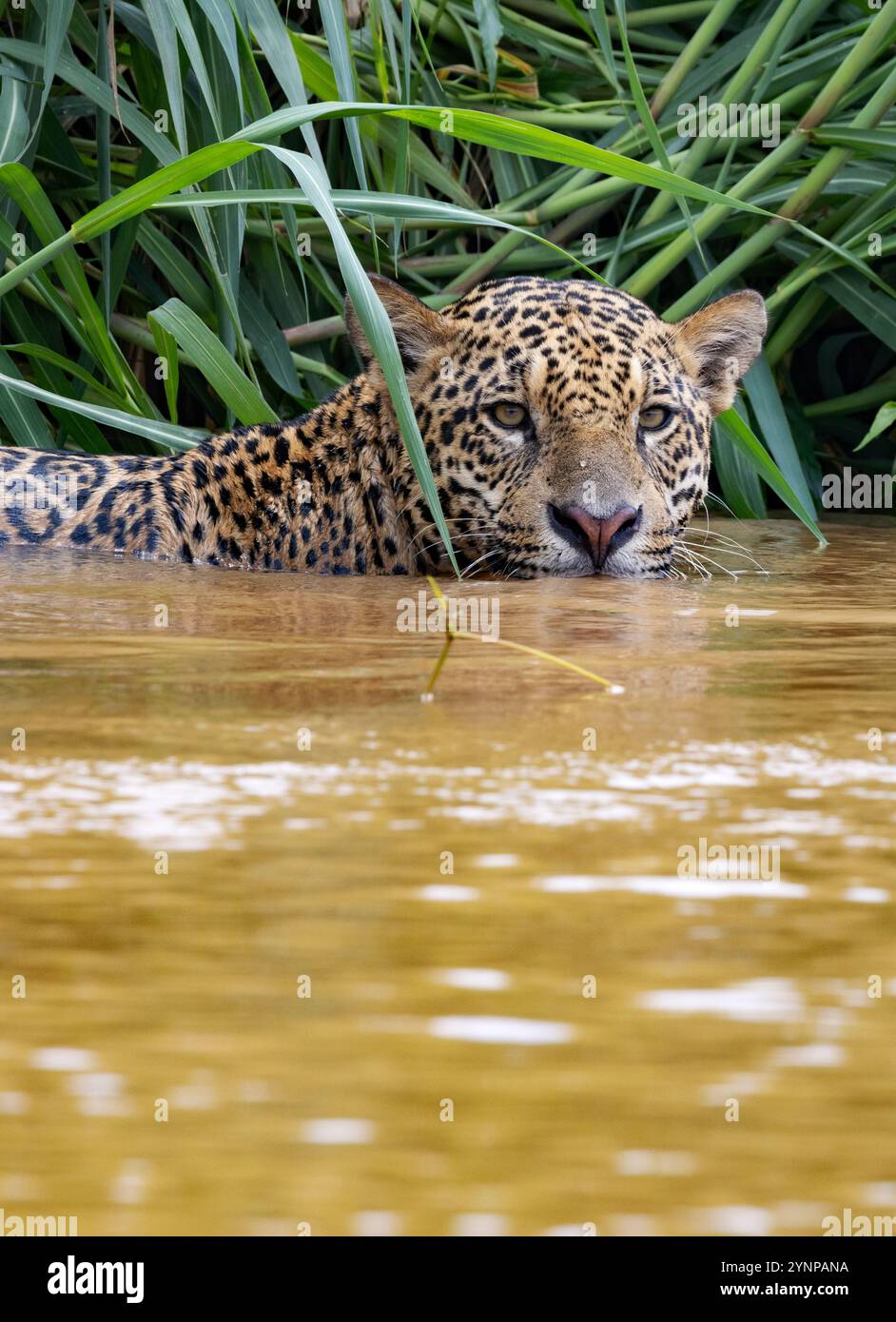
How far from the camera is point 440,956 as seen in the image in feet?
3.13

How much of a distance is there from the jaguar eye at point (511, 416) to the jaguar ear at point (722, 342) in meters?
0.47

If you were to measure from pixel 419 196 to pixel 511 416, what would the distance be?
2.47ft

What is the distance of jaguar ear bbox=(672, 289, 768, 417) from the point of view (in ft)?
12.9

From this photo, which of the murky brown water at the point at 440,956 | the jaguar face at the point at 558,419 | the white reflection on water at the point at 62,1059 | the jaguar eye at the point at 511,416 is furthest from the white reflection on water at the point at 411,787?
the jaguar eye at the point at 511,416

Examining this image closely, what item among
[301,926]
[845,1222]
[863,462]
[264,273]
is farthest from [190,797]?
[863,462]

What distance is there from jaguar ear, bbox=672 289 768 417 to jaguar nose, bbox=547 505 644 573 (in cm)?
68

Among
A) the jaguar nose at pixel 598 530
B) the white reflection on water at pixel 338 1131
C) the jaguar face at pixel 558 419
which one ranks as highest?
the jaguar face at pixel 558 419

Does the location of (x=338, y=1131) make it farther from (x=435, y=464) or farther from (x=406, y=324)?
(x=406, y=324)

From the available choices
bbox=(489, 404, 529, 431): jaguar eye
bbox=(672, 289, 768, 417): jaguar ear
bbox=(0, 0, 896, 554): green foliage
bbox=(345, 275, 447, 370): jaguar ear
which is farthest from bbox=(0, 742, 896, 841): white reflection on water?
bbox=(672, 289, 768, 417): jaguar ear

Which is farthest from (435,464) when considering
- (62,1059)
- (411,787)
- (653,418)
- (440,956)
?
(62,1059)

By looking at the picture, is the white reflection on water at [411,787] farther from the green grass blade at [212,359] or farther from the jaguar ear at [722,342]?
the jaguar ear at [722,342]

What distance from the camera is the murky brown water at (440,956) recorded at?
0.72 m
